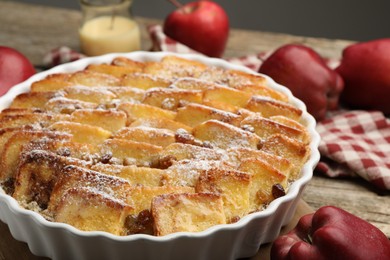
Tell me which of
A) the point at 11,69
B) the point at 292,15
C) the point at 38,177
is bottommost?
the point at 292,15

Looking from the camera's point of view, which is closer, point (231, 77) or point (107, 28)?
point (231, 77)

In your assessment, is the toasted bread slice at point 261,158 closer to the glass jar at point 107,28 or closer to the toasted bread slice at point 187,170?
the toasted bread slice at point 187,170

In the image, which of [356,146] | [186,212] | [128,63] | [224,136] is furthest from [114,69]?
[356,146]

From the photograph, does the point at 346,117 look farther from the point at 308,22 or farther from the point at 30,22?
the point at 308,22

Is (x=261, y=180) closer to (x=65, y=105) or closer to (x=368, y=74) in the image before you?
(x=65, y=105)

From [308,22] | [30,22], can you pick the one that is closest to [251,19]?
[308,22]

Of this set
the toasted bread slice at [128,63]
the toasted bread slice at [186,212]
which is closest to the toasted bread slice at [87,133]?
the toasted bread slice at [186,212]

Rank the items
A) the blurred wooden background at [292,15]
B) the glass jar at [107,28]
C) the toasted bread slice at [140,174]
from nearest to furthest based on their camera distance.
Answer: the toasted bread slice at [140,174], the glass jar at [107,28], the blurred wooden background at [292,15]
